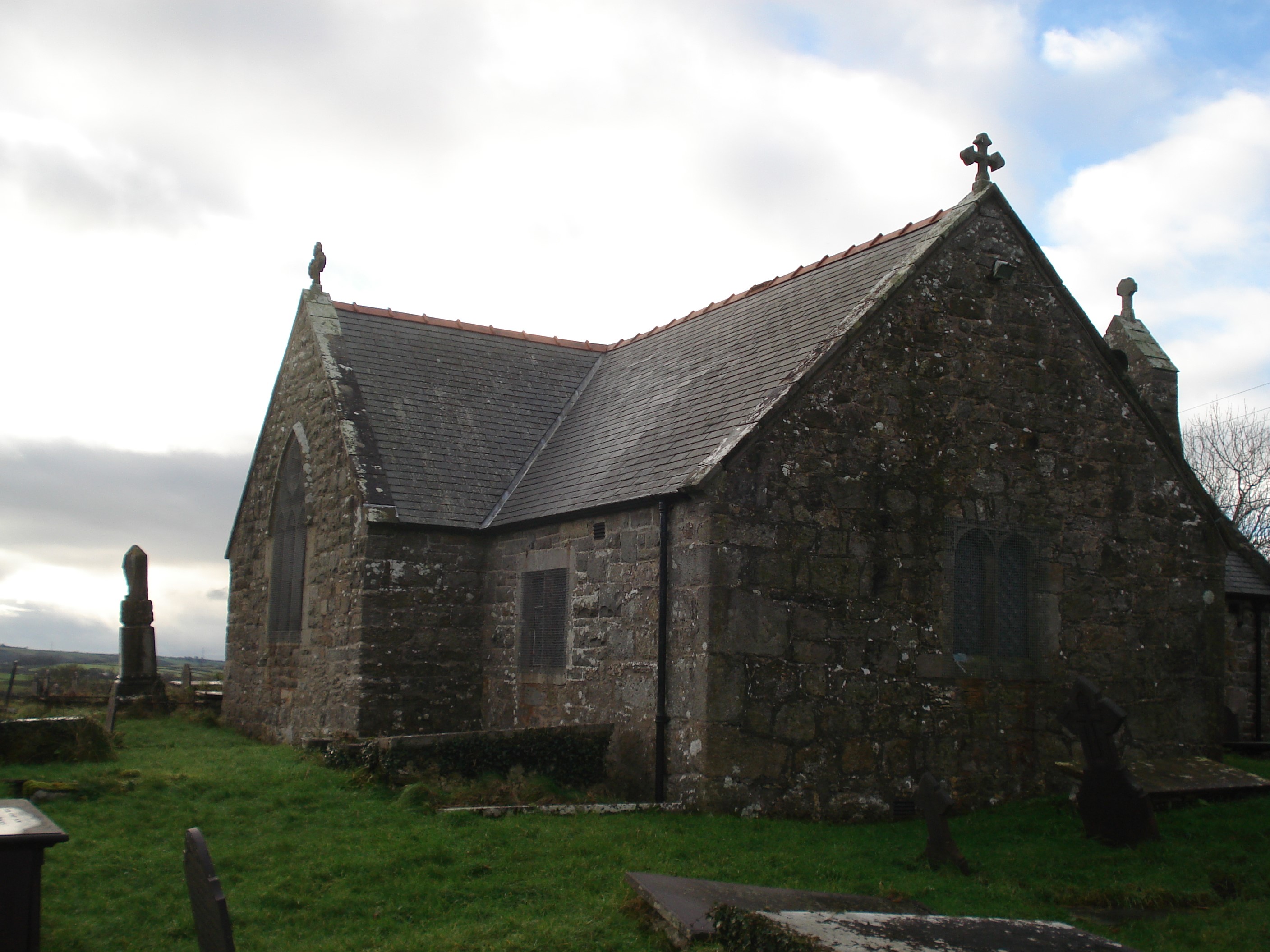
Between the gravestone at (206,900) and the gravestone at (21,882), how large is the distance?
72 centimetres

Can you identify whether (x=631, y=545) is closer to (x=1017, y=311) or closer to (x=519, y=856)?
(x=519, y=856)

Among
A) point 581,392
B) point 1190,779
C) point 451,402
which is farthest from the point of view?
point 581,392

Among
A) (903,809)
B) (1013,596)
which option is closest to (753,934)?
(903,809)

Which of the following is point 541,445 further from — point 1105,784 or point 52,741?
point 1105,784

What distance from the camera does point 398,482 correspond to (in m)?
15.3

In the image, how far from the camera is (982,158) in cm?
1314

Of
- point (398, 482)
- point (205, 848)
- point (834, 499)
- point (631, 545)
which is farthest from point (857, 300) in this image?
point (205, 848)

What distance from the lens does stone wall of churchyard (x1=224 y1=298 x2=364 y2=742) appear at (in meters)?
15.0

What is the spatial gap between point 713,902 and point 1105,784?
5.23m

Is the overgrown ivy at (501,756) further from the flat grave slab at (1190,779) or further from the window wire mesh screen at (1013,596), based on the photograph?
the flat grave slab at (1190,779)

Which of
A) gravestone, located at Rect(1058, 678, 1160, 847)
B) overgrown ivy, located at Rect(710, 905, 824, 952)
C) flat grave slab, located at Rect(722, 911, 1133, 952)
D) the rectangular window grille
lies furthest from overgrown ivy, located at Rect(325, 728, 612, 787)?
flat grave slab, located at Rect(722, 911, 1133, 952)

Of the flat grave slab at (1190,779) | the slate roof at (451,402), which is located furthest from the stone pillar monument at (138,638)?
the flat grave slab at (1190,779)

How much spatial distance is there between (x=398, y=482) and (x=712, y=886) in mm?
9599

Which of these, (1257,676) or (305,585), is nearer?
(305,585)
